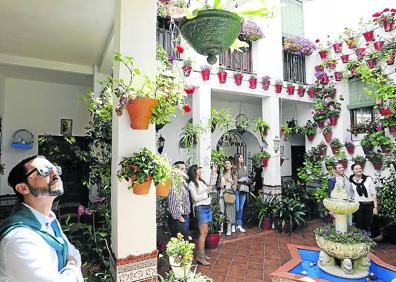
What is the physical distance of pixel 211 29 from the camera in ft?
5.89

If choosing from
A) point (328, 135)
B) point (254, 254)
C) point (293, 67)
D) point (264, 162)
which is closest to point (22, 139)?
point (254, 254)

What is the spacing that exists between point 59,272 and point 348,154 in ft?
26.8

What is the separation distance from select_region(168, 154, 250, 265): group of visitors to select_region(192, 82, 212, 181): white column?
25cm

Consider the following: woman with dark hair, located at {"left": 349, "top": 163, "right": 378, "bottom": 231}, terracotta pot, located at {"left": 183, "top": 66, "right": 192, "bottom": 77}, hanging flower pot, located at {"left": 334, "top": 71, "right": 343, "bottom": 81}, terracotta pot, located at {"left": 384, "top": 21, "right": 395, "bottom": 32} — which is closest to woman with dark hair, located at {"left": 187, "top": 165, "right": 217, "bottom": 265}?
terracotta pot, located at {"left": 183, "top": 66, "right": 192, "bottom": 77}

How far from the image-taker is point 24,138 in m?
6.13

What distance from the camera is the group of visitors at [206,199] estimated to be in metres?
4.41

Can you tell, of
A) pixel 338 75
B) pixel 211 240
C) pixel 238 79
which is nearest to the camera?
pixel 211 240

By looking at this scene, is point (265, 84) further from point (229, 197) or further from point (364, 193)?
point (364, 193)

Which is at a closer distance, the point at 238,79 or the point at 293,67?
the point at 238,79

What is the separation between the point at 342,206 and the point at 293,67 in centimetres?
546

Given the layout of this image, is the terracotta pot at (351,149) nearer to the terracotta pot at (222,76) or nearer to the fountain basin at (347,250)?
the fountain basin at (347,250)

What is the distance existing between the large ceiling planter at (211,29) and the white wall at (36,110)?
5795mm

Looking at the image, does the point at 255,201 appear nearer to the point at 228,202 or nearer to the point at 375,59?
the point at 228,202

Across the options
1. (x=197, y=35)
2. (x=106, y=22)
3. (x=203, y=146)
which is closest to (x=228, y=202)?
(x=203, y=146)
